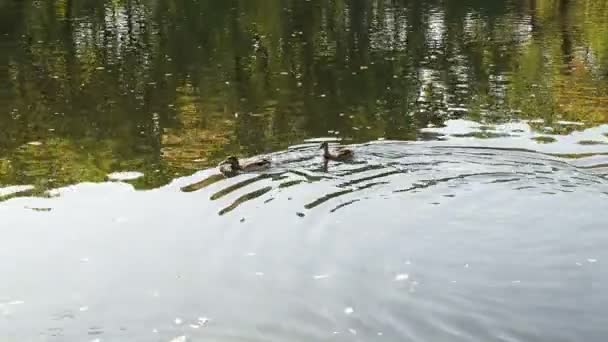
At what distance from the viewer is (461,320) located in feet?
36.9

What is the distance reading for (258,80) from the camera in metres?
29.2

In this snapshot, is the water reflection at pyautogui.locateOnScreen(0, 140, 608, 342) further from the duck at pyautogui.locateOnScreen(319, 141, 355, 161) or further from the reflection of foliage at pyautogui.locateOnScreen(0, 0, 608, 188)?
the reflection of foliage at pyautogui.locateOnScreen(0, 0, 608, 188)

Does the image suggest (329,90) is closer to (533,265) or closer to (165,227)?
(165,227)

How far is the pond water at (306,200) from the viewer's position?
11.6 meters

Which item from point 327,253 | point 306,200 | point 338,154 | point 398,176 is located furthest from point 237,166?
point 327,253

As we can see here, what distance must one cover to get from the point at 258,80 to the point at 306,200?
1391 centimetres

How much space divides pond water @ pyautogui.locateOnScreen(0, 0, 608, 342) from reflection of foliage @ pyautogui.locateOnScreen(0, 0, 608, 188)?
15 cm

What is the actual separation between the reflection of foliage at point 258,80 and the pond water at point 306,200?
0.49 ft

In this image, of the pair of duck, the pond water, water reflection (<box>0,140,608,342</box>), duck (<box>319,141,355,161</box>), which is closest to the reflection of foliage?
the pond water

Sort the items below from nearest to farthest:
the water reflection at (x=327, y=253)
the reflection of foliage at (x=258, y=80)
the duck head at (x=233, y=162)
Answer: the water reflection at (x=327, y=253), the duck head at (x=233, y=162), the reflection of foliage at (x=258, y=80)

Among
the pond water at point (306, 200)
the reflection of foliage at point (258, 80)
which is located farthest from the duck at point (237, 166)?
the reflection of foliage at point (258, 80)

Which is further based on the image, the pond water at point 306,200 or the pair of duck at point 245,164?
the pair of duck at point 245,164

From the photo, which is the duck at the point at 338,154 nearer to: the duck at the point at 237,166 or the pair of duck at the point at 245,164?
the pair of duck at the point at 245,164

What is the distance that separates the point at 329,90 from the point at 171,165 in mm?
9816
